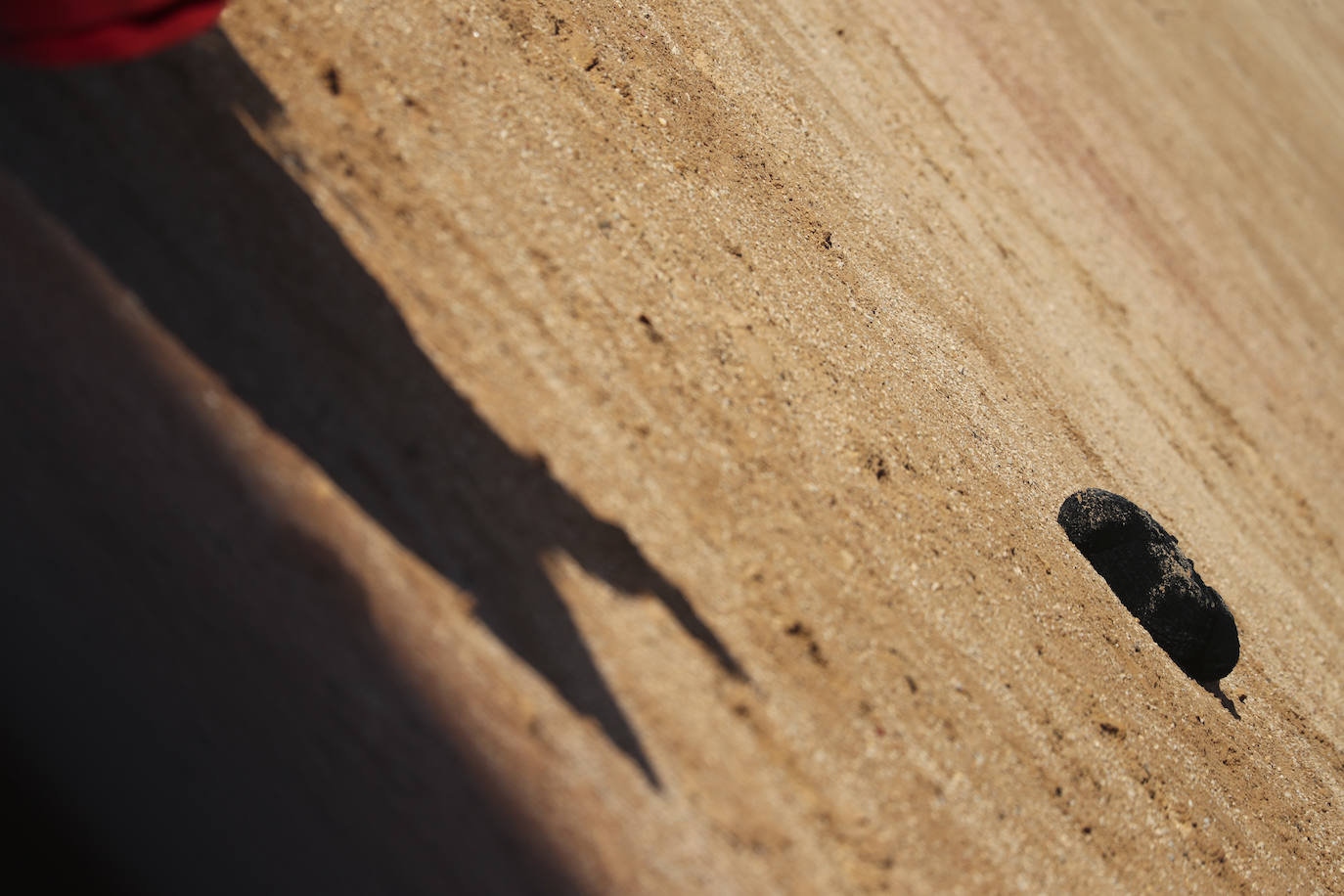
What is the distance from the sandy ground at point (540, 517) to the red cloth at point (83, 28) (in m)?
0.39

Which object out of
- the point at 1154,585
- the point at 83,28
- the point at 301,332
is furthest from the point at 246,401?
the point at 1154,585

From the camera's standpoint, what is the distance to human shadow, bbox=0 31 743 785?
129 inches

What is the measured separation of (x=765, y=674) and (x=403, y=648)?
1.46 metres

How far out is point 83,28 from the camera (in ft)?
9.78

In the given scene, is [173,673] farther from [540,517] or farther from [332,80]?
[332,80]

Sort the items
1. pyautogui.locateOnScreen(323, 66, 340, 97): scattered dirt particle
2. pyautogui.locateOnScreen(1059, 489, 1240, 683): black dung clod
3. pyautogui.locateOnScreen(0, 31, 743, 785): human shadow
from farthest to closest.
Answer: pyautogui.locateOnScreen(1059, 489, 1240, 683): black dung clod → pyautogui.locateOnScreen(323, 66, 340, 97): scattered dirt particle → pyautogui.locateOnScreen(0, 31, 743, 785): human shadow

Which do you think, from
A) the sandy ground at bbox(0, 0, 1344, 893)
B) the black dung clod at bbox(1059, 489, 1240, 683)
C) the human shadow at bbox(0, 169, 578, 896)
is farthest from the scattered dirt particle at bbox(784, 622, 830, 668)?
the black dung clod at bbox(1059, 489, 1240, 683)

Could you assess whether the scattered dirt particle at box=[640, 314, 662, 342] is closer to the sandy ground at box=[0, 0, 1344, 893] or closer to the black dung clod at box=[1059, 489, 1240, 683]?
the sandy ground at box=[0, 0, 1344, 893]

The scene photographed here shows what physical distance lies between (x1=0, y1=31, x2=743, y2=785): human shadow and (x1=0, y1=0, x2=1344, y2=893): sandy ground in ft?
0.05

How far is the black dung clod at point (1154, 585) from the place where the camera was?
17.2 ft

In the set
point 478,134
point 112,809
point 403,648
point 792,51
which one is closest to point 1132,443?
point 792,51

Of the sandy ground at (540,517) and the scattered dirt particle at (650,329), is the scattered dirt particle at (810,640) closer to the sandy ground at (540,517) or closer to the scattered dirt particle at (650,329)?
the sandy ground at (540,517)

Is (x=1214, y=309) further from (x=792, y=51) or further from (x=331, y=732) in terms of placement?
(x=331, y=732)

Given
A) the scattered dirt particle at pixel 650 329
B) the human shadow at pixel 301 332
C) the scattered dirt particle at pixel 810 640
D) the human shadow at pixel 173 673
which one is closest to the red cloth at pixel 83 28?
the human shadow at pixel 301 332
